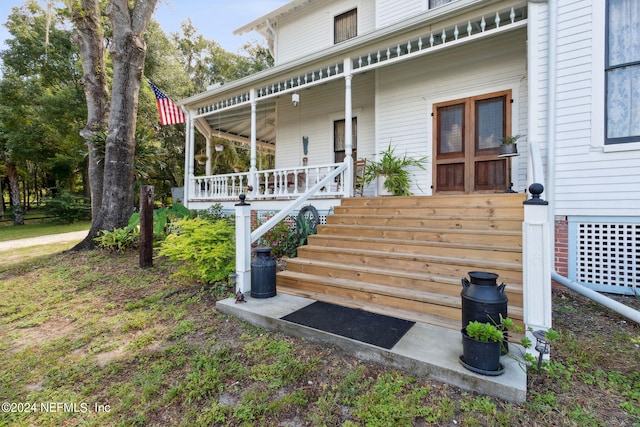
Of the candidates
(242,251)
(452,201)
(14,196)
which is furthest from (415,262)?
(14,196)

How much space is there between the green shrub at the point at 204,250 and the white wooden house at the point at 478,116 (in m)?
0.62

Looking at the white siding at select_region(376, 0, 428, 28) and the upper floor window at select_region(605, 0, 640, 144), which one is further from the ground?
the white siding at select_region(376, 0, 428, 28)

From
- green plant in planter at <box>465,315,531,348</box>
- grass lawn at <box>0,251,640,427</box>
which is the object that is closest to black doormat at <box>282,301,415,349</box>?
grass lawn at <box>0,251,640,427</box>

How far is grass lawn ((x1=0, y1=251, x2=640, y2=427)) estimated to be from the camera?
1.88 meters

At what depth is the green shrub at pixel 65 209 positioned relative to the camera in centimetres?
1622

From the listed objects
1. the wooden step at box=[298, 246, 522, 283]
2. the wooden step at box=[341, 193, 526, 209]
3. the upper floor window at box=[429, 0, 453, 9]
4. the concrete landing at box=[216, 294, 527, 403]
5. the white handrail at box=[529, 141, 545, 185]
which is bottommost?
the concrete landing at box=[216, 294, 527, 403]

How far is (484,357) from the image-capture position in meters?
2.03

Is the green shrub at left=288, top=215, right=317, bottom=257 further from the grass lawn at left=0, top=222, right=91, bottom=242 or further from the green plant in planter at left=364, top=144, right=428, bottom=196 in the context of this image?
the grass lawn at left=0, top=222, right=91, bottom=242

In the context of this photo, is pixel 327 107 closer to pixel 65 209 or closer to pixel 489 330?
pixel 489 330

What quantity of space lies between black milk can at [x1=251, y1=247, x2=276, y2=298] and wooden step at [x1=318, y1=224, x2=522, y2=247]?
144cm

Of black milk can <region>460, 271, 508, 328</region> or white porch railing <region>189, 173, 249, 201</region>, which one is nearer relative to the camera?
black milk can <region>460, 271, 508, 328</region>

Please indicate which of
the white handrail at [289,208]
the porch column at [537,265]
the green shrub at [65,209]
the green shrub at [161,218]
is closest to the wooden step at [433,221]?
the white handrail at [289,208]

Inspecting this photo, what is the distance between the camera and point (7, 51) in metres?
16.3

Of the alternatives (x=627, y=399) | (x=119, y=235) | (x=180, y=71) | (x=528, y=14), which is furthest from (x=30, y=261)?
(x=180, y=71)
